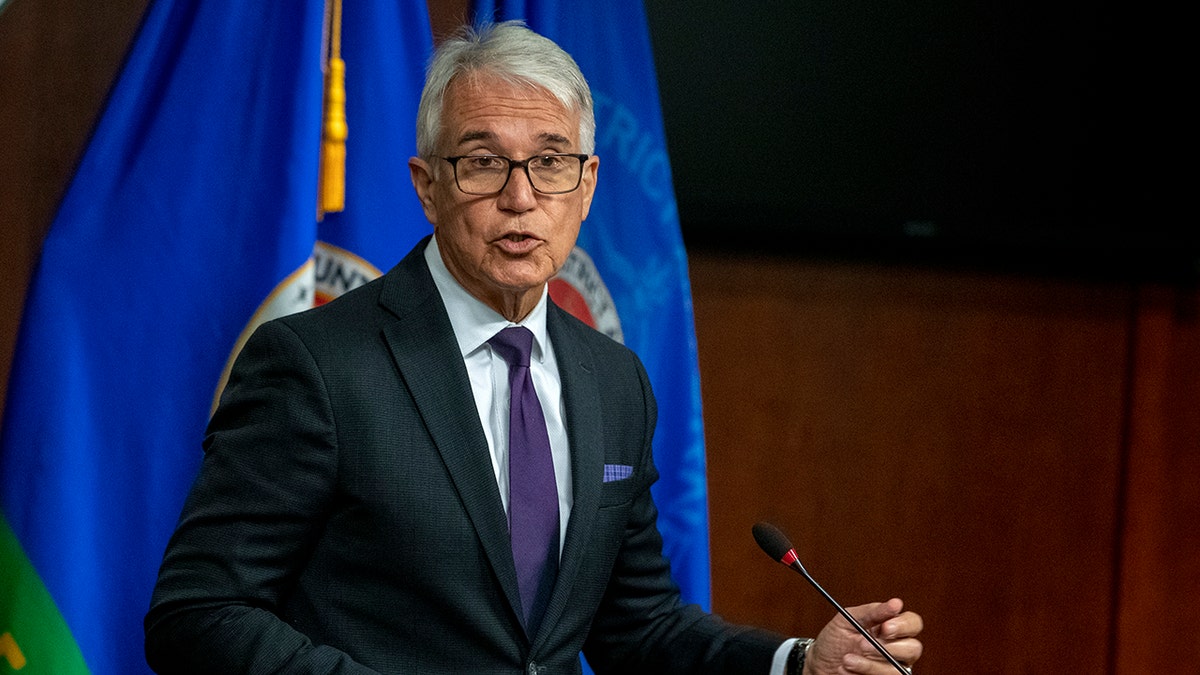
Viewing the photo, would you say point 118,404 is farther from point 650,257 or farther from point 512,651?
point 650,257

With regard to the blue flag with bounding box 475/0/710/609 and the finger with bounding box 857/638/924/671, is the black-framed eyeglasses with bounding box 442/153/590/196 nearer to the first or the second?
the finger with bounding box 857/638/924/671

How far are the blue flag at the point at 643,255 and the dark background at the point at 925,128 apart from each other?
0.28 meters

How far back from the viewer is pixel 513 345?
1.66 m

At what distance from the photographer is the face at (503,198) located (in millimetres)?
1586

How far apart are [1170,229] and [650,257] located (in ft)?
4.98

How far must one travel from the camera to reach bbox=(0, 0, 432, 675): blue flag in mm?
2027

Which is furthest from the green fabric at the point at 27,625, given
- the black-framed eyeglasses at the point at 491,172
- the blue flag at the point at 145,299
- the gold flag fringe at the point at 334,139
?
the black-framed eyeglasses at the point at 491,172

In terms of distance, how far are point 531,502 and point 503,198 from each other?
40 cm

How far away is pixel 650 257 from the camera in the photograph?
2621 mm

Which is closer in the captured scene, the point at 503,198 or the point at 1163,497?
the point at 503,198

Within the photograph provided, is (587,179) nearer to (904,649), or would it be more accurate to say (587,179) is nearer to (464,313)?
(464,313)

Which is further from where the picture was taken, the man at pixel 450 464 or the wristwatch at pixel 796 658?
the wristwatch at pixel 796 658

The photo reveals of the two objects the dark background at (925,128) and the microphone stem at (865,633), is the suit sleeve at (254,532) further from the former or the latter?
the dark background at (925,128)

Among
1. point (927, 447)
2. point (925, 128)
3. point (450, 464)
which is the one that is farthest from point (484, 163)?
point (927, 447)
